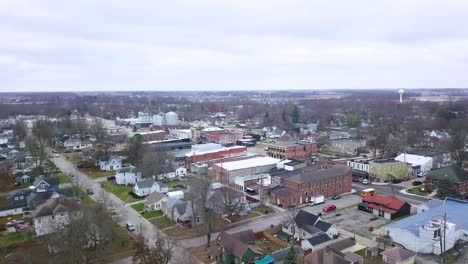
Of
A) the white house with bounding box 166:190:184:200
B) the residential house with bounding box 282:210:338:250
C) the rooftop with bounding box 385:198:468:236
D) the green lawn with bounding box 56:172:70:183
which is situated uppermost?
the rooftop with bounding box 385:198:468:236

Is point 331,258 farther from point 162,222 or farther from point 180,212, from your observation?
point 162,222

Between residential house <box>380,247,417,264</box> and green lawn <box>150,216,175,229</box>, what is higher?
residential house <box>380,247,417,264</box>

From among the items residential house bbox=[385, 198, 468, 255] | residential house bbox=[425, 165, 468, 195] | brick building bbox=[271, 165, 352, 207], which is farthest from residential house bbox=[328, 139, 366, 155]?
residential house bbox=[385, 198, 468, 255]

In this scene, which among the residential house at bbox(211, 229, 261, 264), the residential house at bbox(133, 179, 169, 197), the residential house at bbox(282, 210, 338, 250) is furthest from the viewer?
the residential house at bbox(133, 179, 169, 197)

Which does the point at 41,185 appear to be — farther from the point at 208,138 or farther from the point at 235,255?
the point at 208,138

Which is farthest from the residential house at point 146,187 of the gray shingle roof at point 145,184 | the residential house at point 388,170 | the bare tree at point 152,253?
the residential house at point 388,170

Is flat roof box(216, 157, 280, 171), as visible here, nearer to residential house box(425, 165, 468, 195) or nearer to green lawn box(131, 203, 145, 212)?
green lawn box(131, 203, 145, 212)

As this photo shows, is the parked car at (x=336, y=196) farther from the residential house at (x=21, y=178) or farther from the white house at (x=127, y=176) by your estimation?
the residential house at (x=21, y=178)
